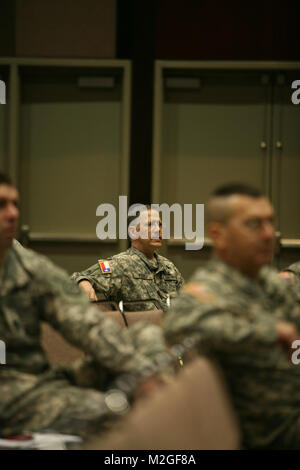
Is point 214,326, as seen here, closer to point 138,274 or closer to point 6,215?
point 6,215

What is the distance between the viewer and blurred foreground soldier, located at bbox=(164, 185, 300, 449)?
1487 millimetres

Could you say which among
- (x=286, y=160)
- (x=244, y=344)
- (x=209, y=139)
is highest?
(x=209, y=139)

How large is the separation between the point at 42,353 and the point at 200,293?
548 mm

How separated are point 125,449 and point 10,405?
0.58m

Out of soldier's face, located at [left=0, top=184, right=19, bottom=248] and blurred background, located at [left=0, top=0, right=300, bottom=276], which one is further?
blurred background, located at [left=0, top=0, right=300, bottom=276]

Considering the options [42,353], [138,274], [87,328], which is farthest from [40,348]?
[138,274]

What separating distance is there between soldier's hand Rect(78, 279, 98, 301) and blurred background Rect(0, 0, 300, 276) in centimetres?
176

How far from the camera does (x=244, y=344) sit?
4.85ft

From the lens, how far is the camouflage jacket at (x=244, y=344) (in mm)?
1479

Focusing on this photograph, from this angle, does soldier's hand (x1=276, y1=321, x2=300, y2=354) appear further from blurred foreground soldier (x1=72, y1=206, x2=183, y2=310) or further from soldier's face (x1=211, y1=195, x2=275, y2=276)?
blurred foreground soldier (x1=72, y1=206, x2=183, y2=310)

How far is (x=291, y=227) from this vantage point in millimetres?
5195

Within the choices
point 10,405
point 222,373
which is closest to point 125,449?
point 222,373

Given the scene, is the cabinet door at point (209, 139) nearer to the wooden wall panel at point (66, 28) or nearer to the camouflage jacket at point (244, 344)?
the wooden wall panel at point (66, 28)

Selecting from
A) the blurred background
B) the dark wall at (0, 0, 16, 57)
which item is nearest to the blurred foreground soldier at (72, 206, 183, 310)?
the blurred background
